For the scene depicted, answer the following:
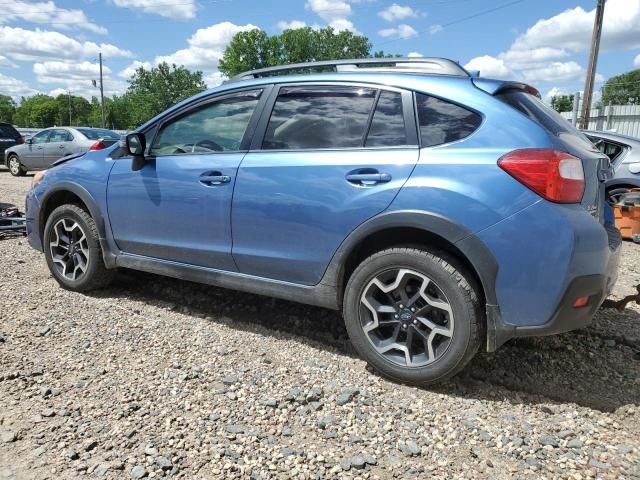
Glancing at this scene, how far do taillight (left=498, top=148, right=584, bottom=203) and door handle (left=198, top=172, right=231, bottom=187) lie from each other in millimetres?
1765

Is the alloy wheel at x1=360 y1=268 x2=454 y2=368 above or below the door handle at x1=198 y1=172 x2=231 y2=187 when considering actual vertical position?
below

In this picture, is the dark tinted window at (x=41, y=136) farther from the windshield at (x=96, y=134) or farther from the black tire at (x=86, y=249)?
the black tire at (x=86, y=249)

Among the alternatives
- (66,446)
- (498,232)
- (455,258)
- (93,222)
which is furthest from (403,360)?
(93,222)

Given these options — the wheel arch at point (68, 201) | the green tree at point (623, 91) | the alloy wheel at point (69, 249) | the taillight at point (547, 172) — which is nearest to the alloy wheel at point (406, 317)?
the taillight at point (547, 172)

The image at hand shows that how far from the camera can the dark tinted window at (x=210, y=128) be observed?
3758 millimetres

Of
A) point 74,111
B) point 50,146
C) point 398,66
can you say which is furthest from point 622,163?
point 74,111

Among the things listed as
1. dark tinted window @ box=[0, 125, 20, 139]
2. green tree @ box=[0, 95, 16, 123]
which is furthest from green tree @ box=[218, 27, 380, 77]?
green tree @ box=[0, 95, 16, 123]

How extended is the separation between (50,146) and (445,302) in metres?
15.4

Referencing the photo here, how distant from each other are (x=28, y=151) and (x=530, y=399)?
16.8 meters

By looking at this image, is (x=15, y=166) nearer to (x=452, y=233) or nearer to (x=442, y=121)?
(x=442, y=121)

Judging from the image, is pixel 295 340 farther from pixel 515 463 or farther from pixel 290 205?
pixel 515 463

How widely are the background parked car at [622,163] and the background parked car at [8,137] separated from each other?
56.5ft

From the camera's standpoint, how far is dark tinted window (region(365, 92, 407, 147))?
10.2 feet

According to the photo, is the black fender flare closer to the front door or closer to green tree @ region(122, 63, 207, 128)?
the front door
